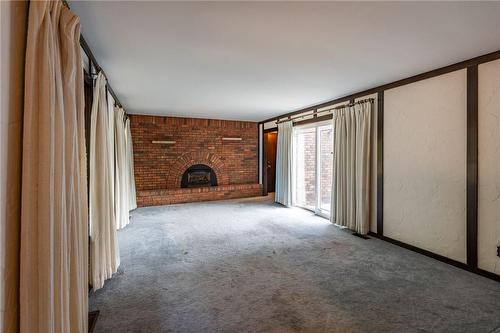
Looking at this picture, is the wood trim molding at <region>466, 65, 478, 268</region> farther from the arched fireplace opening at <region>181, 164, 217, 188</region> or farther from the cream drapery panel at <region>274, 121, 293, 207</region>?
the arched fireplace opening at <region>181, 164, 217, 188</region>

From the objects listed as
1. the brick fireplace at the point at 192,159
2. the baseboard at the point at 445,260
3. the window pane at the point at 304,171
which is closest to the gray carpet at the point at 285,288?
the baseboard at the point at 445,260

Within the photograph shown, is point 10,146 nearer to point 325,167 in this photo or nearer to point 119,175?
point 119,175

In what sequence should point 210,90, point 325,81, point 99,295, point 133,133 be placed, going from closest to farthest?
point 99,295 < point 325,81 < point 210,90 < point 133,133

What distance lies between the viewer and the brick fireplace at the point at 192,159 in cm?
611

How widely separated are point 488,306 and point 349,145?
8.33 feet

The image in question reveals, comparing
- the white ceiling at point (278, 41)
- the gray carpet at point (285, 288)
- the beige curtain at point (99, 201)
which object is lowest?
the gray carpet at point (285, 288)

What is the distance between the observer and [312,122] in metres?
5.10

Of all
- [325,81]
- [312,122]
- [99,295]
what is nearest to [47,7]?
[99,295]

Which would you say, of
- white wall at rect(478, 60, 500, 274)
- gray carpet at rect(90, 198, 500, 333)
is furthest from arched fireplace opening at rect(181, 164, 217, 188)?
white wall at rect(478, 60, 500, 274)

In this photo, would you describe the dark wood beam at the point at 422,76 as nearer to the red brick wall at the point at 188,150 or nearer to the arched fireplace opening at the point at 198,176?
the red brick wall at the point at 188,150

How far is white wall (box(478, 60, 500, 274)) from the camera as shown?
95.3 inches

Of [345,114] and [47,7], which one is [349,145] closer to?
[345,114]

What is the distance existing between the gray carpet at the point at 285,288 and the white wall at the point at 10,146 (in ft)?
3.21

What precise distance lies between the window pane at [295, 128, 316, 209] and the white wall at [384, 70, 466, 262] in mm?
2209
